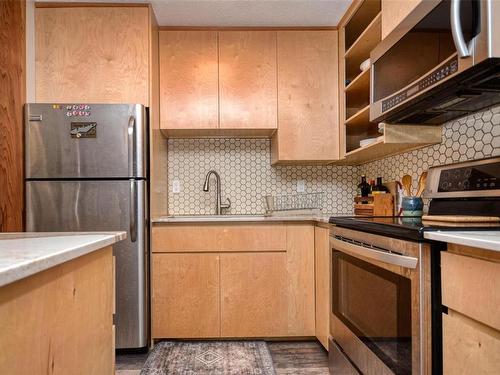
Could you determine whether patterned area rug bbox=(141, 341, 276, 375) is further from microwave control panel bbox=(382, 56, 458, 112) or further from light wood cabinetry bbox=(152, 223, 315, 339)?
microwave control panel bbox=(382, 56, 458, 112)

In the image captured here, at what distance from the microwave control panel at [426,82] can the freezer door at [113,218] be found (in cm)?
149

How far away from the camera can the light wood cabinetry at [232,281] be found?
2426 mm

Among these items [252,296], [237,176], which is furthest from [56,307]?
[237,176]

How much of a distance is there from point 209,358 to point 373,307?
1190 millimetres

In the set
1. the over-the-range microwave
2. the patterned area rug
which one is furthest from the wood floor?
the over-the-range microwave

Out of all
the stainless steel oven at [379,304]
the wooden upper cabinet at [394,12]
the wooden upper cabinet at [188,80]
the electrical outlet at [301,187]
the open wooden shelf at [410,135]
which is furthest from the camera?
the electrical outlet at [301,187]

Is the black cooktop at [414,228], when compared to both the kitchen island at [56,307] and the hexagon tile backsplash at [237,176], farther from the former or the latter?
the hexagon tile backsplash at [237,176]

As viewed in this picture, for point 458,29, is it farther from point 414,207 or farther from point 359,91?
point 359,91

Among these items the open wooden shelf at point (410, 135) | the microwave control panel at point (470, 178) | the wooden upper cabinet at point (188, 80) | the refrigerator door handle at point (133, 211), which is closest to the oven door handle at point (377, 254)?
the microwave control panel at point (470, 178)

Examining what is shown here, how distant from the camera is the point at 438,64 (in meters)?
1.38

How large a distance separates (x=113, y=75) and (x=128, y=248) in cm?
113

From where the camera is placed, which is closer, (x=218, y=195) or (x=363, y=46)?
(x=363, y=46)

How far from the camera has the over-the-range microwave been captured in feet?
3.77

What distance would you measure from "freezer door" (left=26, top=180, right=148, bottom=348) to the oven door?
1175 mm
